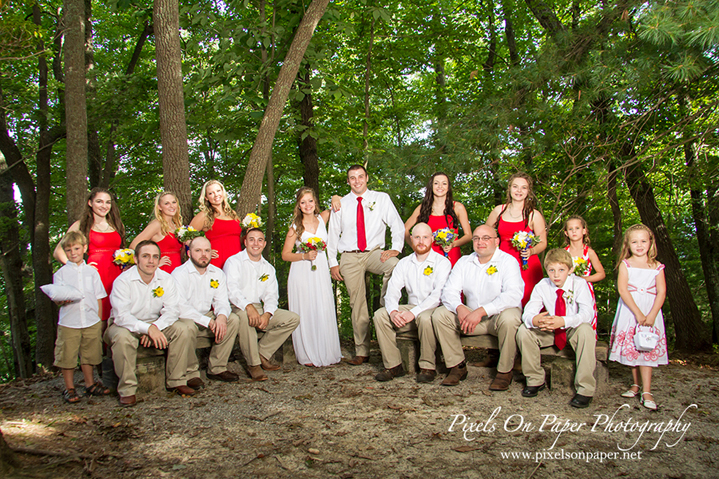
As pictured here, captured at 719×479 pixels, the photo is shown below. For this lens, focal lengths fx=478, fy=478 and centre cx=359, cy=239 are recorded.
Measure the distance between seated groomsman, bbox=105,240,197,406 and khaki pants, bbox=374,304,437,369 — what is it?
6.34ft

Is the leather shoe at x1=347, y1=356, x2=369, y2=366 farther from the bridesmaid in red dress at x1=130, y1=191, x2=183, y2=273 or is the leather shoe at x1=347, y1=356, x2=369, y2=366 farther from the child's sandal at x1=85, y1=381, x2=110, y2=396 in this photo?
the child's sandal at x1=85, y1=381, x2=110, y2=396

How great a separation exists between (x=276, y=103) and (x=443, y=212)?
105 inches

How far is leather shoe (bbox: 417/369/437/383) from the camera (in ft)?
16.2

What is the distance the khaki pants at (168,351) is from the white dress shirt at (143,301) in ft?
0.26

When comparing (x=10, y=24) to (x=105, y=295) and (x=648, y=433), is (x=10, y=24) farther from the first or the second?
(x=648, y=433)

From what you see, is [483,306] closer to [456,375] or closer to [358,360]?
[456,375]

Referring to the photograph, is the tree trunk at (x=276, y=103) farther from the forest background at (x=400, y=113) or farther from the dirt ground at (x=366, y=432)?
the dirt ground at (x=366, y=432)

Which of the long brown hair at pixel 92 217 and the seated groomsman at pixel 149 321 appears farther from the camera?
the long brown hair at pixel 92 217

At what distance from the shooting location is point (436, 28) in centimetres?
1076

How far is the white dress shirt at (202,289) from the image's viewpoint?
16.8 feet

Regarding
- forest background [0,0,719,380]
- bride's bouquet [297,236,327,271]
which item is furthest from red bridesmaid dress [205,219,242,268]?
bride's bouquet [297,236,327,271]

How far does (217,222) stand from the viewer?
5.90 metres

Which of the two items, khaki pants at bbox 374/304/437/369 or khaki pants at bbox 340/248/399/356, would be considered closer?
khaki pants at bbox 374/304/437/369

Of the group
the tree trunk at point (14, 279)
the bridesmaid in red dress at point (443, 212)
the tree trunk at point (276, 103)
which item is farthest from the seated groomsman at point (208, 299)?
the tree trunk at point (14, 279)
